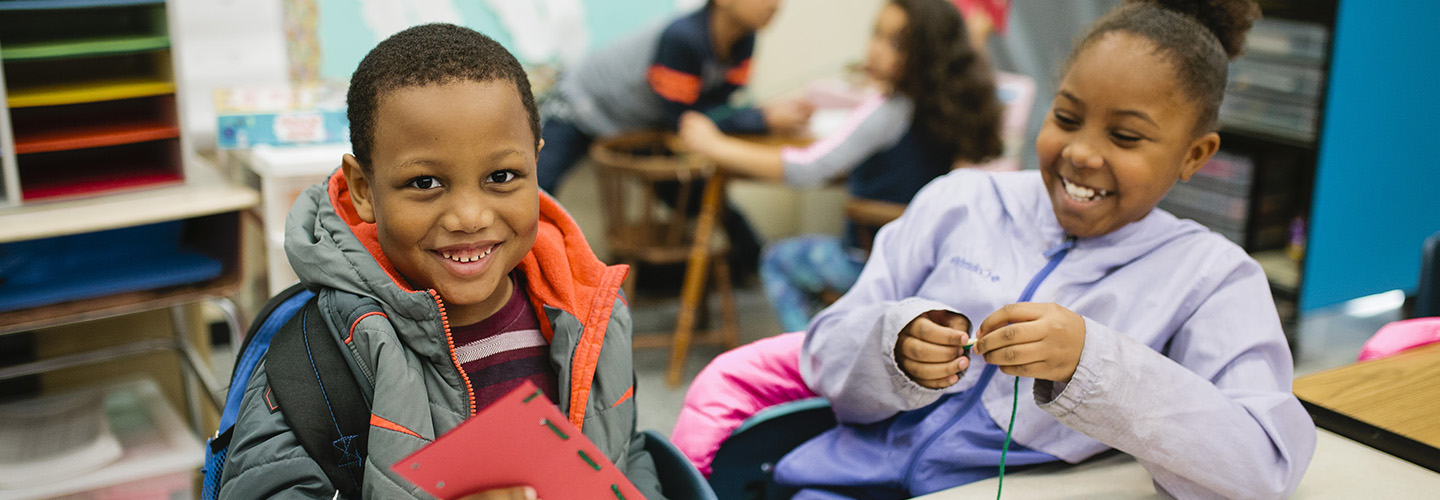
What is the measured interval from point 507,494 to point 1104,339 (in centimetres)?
59

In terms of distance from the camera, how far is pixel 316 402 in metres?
0.95

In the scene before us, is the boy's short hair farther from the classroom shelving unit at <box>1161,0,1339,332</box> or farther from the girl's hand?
the classroom shelving unit at <box>1161,0,1339,332</box>

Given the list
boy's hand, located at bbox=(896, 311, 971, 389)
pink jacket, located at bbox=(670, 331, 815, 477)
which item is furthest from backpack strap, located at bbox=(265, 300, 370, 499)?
boy's hand, located at bbox=(896, 311, 971, 389)

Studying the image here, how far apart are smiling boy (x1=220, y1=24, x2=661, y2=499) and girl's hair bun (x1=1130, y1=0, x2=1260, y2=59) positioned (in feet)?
2.56

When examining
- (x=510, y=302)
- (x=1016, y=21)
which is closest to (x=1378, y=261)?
(x=1016, y=21)

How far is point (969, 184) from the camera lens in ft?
4.58

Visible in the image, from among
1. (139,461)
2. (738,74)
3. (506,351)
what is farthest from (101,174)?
(738,74)

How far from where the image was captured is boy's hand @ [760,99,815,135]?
126 inches

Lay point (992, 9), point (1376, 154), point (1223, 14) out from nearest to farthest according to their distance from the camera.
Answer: point (1223, 14) → point (1376, 154) → point (992, 9)

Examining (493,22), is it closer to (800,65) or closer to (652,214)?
(652,214)

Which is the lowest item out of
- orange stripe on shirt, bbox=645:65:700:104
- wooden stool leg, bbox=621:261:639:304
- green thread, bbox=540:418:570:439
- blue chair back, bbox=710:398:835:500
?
wooden stool leg, bbox=621:261:639:304

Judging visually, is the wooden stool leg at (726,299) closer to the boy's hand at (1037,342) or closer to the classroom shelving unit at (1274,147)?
the classroom shelving unit at (1274,147)

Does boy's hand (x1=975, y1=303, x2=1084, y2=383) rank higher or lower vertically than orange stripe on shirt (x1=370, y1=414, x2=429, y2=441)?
higher

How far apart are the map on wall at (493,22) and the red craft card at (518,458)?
222cm
